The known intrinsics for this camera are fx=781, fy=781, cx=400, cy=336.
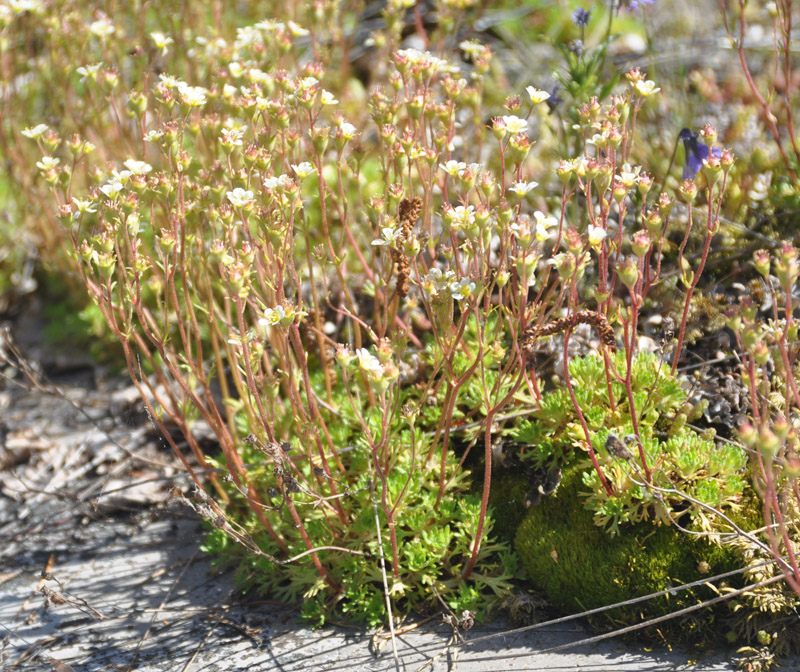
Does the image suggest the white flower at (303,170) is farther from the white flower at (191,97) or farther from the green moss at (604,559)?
the green moss at (604,559)

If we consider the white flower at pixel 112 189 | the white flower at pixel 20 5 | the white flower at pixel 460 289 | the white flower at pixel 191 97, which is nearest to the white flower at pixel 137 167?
the white flower at pixel 112 189

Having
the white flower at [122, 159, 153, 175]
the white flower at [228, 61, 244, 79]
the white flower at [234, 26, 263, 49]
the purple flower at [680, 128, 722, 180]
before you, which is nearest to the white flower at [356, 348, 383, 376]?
the white flower at [122, 159, 153, 175]

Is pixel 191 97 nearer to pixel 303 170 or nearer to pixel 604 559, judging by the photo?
pixel 303 170

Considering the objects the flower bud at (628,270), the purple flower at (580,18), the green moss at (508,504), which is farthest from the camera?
the purple flower at (580,18)

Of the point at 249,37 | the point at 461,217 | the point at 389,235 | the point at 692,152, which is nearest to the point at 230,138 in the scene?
the point at 389,235

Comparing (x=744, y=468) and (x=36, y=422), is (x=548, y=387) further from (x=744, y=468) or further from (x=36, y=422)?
(x=36, y=422)

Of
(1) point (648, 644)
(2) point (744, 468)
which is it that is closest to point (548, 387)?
(2) point (744, 468)

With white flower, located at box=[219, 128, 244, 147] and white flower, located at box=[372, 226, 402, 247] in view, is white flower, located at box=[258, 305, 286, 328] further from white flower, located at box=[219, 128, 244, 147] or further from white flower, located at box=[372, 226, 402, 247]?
white flower, located at box=[219, 128, 244, 147]
